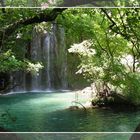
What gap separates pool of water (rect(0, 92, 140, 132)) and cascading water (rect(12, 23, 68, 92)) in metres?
0.06

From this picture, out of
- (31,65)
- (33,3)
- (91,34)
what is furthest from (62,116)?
(33,3)

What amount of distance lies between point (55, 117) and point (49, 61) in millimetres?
254

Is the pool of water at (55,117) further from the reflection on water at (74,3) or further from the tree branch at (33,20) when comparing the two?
the reflection on water at (74,3)

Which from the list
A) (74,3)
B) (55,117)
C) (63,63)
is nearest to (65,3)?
(74,3)

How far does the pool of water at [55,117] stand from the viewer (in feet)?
4.85

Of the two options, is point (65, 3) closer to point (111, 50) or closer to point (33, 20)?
point (33, 20)

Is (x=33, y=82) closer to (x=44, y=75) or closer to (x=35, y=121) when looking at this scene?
(x=44, y=75)

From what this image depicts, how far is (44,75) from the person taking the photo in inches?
60.9

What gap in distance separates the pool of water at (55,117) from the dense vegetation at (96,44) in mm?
108

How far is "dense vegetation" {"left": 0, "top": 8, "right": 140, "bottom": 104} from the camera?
149cm

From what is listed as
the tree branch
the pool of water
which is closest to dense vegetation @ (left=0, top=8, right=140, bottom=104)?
the tree branch

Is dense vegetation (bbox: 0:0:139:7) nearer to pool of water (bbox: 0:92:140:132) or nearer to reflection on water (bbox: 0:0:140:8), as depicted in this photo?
reflection on water (bbox: 0:0:140:8)

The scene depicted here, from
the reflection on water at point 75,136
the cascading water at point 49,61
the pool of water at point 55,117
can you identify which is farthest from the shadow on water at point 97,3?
the reflection on water at point 75,136

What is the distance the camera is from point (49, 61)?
60.1 inches
